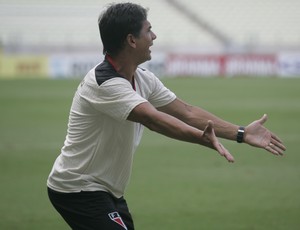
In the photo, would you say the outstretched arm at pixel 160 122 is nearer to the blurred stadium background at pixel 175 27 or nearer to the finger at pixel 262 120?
the finger at pixel 262 120

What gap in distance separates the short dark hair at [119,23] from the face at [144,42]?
1.6 inches

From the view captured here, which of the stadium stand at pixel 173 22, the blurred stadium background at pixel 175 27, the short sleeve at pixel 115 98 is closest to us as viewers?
the short sleeve at pixel 115 98

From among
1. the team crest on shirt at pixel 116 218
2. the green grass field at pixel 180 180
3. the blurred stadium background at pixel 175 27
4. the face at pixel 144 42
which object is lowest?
the blurred stadium background at pixel 175 27

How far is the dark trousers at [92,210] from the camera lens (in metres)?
4.72

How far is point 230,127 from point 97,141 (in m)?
1.04

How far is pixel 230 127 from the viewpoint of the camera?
16.7ft

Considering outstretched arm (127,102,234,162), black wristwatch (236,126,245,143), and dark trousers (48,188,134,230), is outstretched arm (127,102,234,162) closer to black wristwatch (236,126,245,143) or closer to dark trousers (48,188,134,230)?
black wristwatch (236,126,245,143)

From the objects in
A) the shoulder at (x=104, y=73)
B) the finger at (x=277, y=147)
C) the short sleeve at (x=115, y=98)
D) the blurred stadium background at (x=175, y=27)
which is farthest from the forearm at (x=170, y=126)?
the blurred stadium background at (x=175, y=27)

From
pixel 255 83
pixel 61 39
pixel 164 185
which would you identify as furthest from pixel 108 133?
pixel 61 39

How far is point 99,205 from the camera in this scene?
15.7 feet

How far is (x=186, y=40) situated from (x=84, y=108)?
3952cm

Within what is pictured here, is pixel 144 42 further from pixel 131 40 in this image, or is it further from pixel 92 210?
pixel 92 210

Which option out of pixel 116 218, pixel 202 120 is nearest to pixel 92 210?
pixel 116 218

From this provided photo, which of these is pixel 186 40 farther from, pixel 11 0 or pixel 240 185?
pixel 240 185
